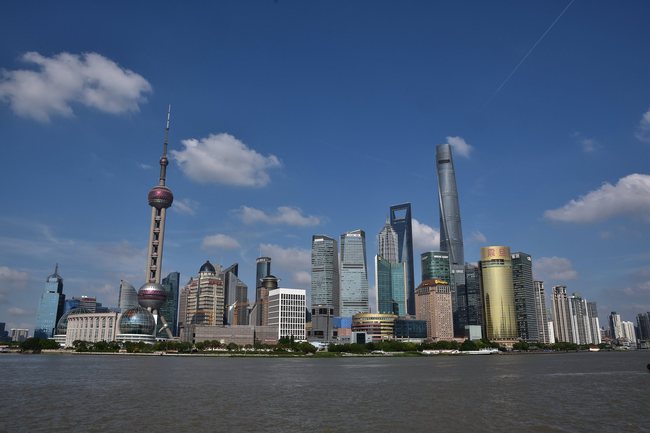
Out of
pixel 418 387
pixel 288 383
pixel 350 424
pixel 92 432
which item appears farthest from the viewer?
pixel 288 383

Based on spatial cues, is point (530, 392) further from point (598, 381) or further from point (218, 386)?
point (218, 386)

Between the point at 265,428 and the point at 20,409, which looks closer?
the point at 265,428

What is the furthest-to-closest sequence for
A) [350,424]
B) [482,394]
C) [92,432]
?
1. [482,394]
2. [350,424]
3. [92,432]

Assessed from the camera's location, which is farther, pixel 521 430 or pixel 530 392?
pixel 530 392

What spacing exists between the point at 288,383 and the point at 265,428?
45903mm

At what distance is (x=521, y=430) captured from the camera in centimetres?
4694

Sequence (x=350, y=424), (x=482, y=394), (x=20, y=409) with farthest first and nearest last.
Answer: (x=482, y=394) → (x=20, y=409) → (x=350, y=424)

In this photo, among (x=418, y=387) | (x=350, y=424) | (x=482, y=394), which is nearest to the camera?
(x=350, y=424)

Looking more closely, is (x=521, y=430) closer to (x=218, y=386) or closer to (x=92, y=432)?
(x=92, y=432)

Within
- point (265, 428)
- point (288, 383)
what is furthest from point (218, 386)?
point (265, 428)

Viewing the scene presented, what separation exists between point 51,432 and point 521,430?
39.9 metres

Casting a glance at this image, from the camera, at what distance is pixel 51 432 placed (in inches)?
1775

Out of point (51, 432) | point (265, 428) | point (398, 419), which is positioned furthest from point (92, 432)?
point (398, 419)

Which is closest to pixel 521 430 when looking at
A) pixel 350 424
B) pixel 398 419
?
pixel 398 419
